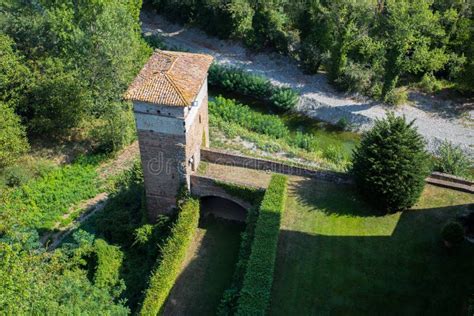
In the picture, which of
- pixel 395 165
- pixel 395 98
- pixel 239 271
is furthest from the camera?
pixel 395 98

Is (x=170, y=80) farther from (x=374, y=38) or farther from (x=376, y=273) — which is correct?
(x=374, y=38)

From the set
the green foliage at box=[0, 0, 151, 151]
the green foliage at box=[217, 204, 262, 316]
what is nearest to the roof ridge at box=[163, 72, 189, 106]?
the green foliage at box=[217, 204, 262, 316]

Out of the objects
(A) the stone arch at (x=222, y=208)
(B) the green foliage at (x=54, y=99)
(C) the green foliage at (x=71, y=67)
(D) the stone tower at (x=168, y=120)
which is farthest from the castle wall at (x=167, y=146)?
(B) the green foliage at (x=54, y=99)

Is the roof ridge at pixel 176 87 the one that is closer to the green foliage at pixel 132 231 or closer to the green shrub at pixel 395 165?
the green foliage at pixel 132 231

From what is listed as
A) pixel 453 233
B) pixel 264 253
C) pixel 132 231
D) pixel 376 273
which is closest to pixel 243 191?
pixel 264 253

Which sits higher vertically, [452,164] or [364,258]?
[452,164]
